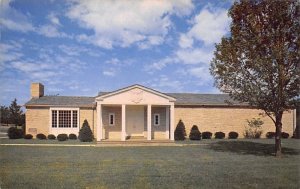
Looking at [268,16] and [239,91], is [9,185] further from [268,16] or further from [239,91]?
[268,16]

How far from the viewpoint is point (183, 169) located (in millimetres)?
15234

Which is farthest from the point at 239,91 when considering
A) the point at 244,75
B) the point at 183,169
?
the point at 183,169

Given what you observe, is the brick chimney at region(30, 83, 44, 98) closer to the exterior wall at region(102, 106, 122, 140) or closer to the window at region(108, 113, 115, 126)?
the exterior wall at region(102, 106, 122, 140)

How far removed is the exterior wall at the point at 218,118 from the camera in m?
37.7

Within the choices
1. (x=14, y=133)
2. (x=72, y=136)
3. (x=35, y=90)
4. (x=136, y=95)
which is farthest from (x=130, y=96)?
(x=35, y=90)

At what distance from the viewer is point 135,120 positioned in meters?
35.2

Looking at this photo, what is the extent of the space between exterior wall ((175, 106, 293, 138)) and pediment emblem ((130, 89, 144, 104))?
6880 mm

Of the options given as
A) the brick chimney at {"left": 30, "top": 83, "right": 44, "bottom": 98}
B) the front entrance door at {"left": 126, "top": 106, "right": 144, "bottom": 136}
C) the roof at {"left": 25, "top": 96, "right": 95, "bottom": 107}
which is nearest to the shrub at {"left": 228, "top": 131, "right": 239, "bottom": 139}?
the front entrance door at {"left": 126, "top": 106, "right": 144, "bottom": 136}

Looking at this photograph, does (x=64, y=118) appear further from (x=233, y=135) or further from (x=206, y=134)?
(x=233, y=135)

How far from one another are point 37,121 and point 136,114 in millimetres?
10553

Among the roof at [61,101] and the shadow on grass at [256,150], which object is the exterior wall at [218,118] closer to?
the roof at [61,101]

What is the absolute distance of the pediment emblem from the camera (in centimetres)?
3169

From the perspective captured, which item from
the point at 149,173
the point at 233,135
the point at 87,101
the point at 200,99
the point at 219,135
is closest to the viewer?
the point at 149,173

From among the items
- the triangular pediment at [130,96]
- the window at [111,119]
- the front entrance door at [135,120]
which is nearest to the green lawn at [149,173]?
the triangular pediment at [130,96]
